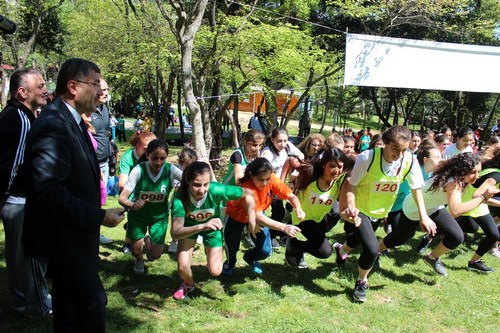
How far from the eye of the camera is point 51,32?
91.1 feet

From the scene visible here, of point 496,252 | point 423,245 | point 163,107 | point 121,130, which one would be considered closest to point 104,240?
point 423,245

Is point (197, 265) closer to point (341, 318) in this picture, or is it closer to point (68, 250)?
point (341, 318)

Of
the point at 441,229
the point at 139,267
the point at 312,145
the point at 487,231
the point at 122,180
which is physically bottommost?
the point at 139,267

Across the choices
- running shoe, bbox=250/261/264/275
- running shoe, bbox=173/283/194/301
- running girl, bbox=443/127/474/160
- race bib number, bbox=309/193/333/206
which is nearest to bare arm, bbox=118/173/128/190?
running shoe, bbox=173/283/194/301

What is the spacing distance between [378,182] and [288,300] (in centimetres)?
159

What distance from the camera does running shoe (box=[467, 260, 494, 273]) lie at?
17.3 ft

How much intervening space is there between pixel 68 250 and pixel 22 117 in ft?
5.02

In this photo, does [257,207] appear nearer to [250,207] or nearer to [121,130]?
[250,207]

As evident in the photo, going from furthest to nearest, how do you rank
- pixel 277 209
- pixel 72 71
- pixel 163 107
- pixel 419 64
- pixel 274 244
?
pixel 163 107 < pixel 419 64 < pixel 277 209 < pixel 274 244 < pixel 72 71

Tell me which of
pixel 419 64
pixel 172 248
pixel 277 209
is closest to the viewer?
pixel 172 248

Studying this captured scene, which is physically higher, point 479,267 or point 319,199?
point 319,199

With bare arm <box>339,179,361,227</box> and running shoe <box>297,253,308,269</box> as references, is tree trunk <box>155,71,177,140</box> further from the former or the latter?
bare arm <box>339,179,361,227</box>

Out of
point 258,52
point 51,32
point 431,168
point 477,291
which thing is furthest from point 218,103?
point 51,32

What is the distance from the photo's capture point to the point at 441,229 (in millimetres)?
4762
